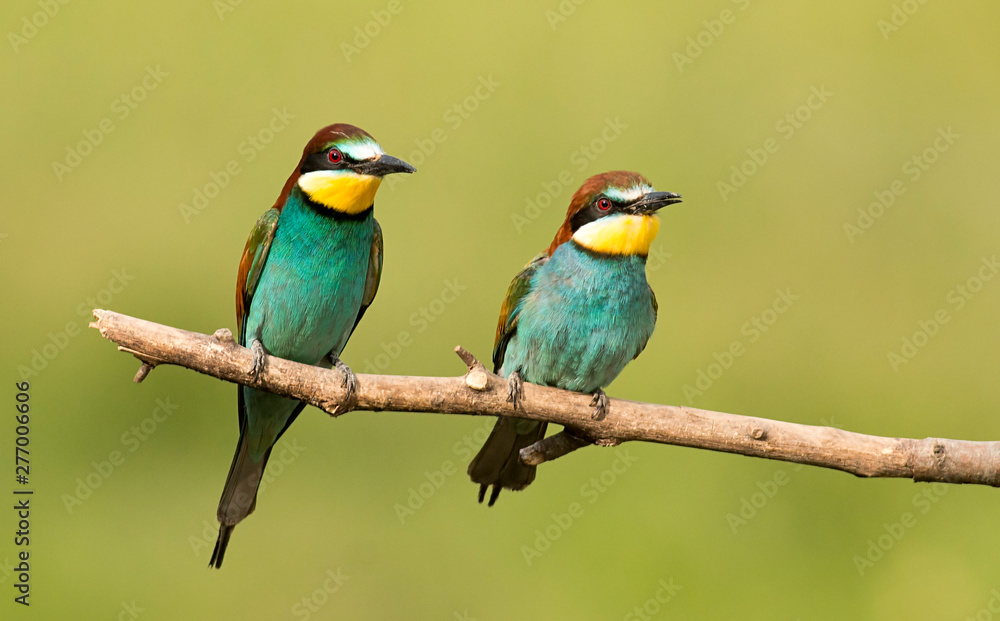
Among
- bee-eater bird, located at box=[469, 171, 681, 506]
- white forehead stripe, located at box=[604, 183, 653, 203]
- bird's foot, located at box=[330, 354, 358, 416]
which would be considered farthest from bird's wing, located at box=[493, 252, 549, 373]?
bird's foot, located at box=[330, 354, 358, 416]

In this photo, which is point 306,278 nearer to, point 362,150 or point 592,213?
point 362,150

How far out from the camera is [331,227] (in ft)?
6.80

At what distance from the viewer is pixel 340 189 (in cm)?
200

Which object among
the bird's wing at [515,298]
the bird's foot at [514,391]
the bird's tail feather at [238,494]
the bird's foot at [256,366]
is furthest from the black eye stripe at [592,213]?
the bird's tail feather at [238,494]

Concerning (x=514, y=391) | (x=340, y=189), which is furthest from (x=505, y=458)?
(x=340, y=189)

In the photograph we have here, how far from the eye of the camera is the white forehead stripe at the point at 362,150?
6.34 feet

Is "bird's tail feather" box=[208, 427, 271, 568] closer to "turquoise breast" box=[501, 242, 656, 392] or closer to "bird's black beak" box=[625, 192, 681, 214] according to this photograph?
"turquoise breast" box=[501, 242, 656, 392]

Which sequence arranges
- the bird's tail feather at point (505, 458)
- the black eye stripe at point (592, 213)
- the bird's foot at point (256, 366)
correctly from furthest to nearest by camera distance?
the bird's tail feather at point (505, 458), the black eye stripe at point (592, 213), the bird's foot at point (256, 366)

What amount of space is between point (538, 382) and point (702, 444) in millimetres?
422

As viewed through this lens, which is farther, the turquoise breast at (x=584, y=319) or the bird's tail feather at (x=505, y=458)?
the bird's tail feather at (x=505, y=458)

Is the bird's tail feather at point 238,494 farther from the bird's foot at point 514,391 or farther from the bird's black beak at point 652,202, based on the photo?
the bird's black beak at point 652,202

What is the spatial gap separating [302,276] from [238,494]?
0.54 m

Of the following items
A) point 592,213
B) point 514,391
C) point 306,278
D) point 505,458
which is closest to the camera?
point 514,391

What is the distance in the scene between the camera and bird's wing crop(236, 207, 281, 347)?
213 cm
